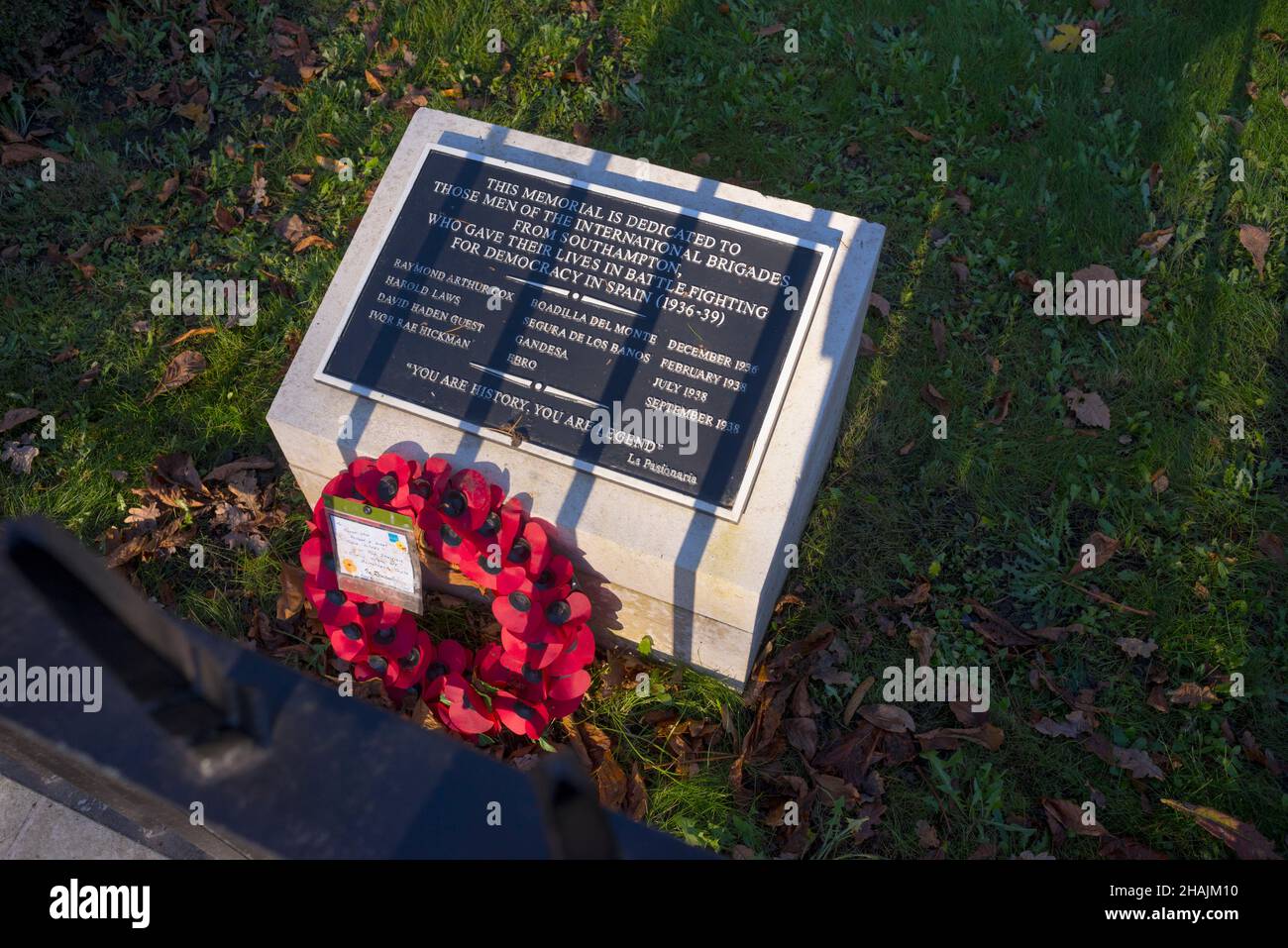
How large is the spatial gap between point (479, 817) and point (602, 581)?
255cm

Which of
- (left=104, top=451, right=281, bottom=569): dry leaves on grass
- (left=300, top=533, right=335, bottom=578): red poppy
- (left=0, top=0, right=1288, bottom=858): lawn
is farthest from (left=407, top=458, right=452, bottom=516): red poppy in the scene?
(left=104, top=451, right=281, bottom=569): dry leaves on grass

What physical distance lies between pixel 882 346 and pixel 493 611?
8.50 ft

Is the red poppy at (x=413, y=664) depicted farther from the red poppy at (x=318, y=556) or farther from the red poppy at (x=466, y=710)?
the red poppy at (x=318, y=556)

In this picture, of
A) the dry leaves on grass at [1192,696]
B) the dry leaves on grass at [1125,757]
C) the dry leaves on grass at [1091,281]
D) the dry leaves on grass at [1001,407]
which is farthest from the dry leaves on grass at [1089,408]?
the dry leaves on grass at [1125,757]

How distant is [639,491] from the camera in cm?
362

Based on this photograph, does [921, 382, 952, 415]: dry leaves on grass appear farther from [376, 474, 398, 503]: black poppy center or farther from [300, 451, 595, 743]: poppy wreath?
[376, 474, 398, 503]: black poppy center

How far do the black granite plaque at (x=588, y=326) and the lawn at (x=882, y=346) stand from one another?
107 centimetres

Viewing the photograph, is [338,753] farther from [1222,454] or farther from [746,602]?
[1222,454]

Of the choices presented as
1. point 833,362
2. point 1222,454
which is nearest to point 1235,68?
point 1222,454

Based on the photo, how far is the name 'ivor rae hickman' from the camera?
5008mm

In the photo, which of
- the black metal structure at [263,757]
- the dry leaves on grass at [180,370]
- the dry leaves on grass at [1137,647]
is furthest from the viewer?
the dry leaves on grass at [180,370]

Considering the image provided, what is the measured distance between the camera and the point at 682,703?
4.08 metres

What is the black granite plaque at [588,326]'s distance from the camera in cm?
366

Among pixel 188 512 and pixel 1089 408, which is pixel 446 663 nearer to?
pixel 188 512
